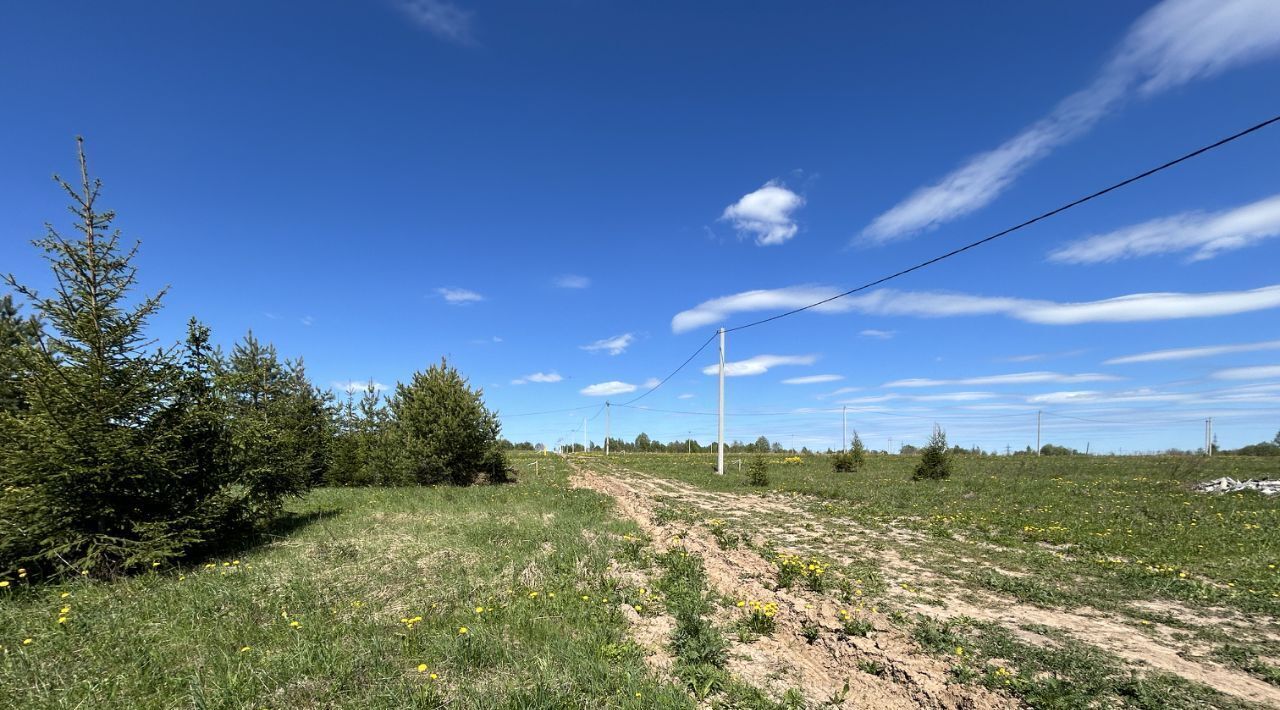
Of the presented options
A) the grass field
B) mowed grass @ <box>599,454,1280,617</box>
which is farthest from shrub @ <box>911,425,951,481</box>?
the grass field

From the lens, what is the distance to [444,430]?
22.1 metres

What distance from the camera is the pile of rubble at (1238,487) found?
17.4m

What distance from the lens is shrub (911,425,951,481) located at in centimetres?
2669

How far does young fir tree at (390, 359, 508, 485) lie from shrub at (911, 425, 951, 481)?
22917mm

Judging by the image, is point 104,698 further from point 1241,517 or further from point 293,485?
point 1241,517

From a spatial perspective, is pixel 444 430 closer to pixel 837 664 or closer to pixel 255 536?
pixel 255 536

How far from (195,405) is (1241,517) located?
24.5 metres

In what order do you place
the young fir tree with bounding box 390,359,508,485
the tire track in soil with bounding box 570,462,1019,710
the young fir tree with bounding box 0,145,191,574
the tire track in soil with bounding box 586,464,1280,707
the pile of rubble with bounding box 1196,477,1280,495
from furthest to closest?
the young fir tree with bounding box 390,359,508,485, the pile of rubble with bounding box 1196,477,1280,495, the young fir tree with bounding box 0,145,191,574, the tire track in soil with bounding box 586,464,1280,707, the tire track in soil with bounding box 570,462,1019,710

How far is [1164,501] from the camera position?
15.7 meters

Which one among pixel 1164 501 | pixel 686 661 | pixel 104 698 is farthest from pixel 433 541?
pixel 1164 501

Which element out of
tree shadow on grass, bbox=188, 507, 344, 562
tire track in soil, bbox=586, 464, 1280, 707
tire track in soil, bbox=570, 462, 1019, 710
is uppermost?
tire track in soil, bbox=570, 462, 1019, 710

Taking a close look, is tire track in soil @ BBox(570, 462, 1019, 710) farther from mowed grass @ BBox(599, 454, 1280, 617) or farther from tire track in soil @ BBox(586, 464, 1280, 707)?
mowed grass @ BBox(599, 454, 1280, 617)

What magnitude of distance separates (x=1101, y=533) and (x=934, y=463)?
16833 mm

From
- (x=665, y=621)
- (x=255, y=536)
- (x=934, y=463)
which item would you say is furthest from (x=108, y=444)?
(x=934, y=463)
